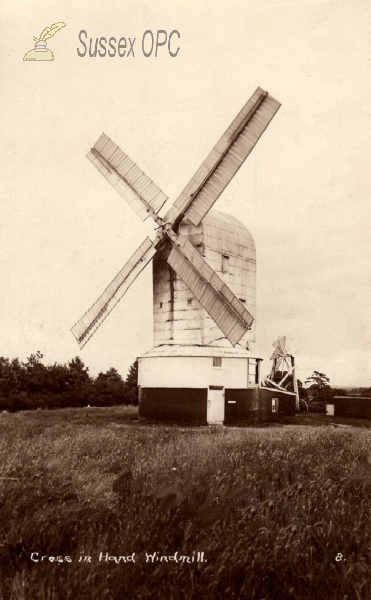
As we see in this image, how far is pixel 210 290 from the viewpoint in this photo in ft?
72.8

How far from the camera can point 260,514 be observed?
616 cm

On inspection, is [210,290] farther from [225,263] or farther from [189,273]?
[225,263]

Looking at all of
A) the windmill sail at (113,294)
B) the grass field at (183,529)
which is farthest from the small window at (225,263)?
the grass field at (183,529)

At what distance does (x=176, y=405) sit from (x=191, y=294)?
508 centimetres

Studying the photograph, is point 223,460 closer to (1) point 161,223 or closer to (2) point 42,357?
(1) point 161,223

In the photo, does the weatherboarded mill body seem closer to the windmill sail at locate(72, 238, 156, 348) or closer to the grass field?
the windmill sail at locate(72, 238, 156, 348)

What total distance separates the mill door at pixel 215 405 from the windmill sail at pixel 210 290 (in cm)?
411

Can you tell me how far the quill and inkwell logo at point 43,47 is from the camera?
1200 cm

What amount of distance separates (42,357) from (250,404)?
1174 inches

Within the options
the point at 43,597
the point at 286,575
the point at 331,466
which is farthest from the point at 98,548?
the point at 331,466

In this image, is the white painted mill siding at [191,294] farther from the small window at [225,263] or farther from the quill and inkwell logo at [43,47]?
the quill and inkwell logo at [43,47]

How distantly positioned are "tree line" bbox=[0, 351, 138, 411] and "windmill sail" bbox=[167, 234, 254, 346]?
1941cm

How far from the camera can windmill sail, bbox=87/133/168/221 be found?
24031mm

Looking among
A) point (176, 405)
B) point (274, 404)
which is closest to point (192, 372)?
point (176, 405)
